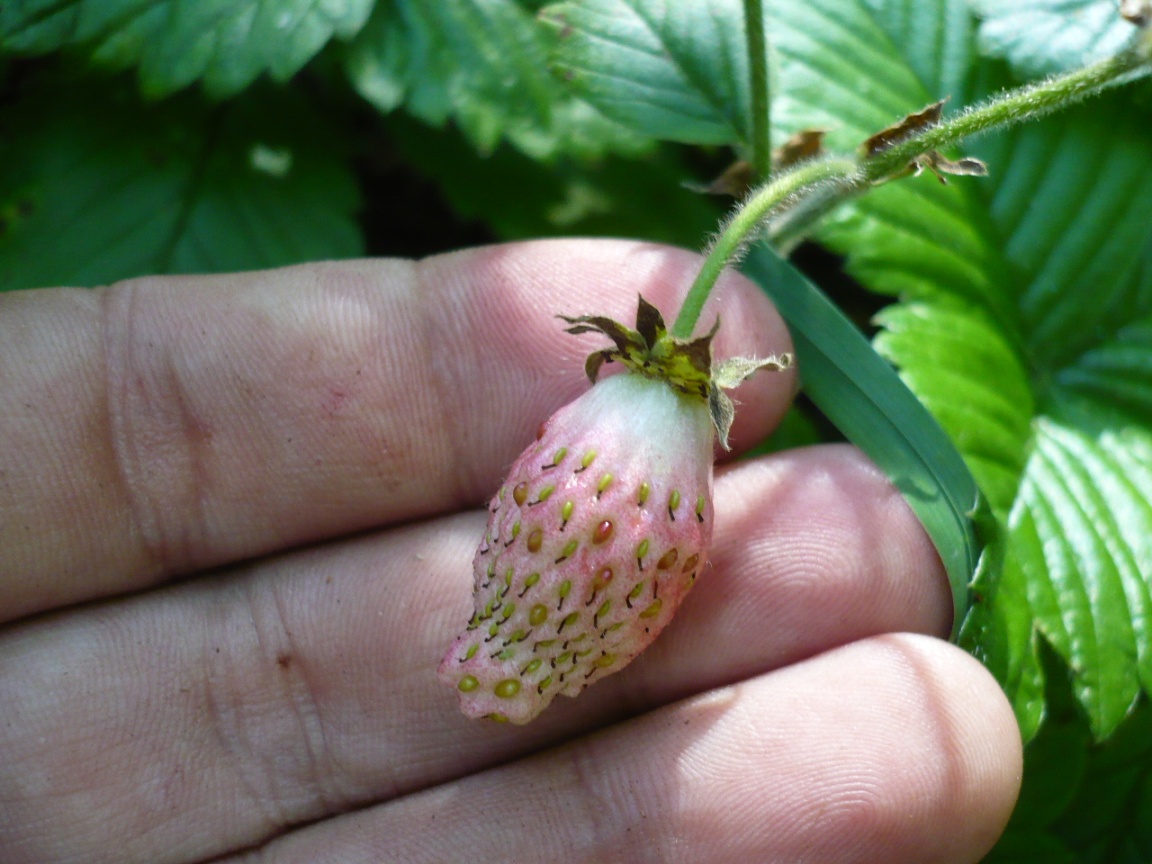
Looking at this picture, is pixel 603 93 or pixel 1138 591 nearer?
pixel 1138 591

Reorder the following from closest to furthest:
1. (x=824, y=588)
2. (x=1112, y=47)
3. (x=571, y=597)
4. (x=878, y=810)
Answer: (x=571, y=597), (x=878, y=810), (x=824, y=588), (x=1112, y=47)

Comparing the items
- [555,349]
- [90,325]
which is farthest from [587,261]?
[90,325]

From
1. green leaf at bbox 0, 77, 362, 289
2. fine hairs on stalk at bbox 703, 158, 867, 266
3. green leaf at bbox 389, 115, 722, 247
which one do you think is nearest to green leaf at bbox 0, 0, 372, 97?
green leaf at bbox 0, 77, 362, 289

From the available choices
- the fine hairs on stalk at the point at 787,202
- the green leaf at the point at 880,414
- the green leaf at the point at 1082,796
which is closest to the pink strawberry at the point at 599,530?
the fine hairs on stalk at the point at 787,202

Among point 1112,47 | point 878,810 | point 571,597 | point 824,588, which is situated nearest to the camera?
point 571,597

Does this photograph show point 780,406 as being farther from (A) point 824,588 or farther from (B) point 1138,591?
(B) point 1138,591

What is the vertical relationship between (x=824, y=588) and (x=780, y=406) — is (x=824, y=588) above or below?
below

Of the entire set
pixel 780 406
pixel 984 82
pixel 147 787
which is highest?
pixel 984 82
